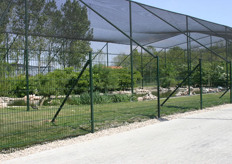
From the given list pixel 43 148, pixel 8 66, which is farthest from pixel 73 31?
pixel 43 148

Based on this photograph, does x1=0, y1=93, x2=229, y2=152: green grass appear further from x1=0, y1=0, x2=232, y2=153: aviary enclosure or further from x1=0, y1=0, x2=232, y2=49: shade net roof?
x1=0, y1=0, x2=232, y2=49: shade net roof

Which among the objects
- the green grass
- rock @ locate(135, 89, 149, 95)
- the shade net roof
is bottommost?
the green grass

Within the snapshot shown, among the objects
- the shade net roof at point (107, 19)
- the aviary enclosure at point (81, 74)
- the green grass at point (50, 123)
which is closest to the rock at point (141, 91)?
the aviary enclosure at point (81, 74)

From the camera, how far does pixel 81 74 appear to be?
4.27 meters

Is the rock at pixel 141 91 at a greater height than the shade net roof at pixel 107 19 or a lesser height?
lesser

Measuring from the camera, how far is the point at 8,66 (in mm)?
4520

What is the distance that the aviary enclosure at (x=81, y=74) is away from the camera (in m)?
4.29

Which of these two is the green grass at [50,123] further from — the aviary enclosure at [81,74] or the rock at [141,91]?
the rock at [141,91]

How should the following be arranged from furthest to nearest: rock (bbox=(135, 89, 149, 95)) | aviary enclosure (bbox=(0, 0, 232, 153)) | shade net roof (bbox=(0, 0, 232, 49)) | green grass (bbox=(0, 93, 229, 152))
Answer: shade net roof (bbox=(0, 0, 232, 49))
rock (bbox=(135, 89, 149, 95))
aviary enclosure (bbox=(0, 0, 232, 153))
green grass (bbox=(0, 93, 229, 152))

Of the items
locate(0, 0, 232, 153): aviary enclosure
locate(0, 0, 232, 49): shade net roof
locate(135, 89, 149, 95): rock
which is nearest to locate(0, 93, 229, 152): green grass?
locate(0, 0, 232, 153): aviary enclosure

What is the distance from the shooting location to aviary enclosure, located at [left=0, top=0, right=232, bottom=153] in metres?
4.29

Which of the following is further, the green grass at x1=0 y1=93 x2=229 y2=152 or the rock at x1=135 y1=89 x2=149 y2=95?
the rock at x1=135 y1=89 x2=149 y2=95

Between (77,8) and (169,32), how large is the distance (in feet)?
18.0

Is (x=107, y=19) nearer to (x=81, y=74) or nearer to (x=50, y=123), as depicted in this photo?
(x=81, y=74)
